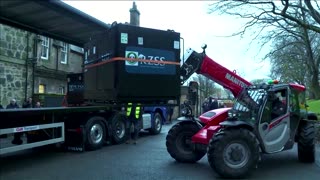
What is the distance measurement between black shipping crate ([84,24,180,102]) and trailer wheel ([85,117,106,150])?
95 centimetres

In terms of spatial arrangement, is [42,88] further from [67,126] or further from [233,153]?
[233,153]

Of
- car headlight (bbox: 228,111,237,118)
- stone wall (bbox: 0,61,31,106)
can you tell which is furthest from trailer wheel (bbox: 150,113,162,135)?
car headlight (bbox: 228,111,237,118)

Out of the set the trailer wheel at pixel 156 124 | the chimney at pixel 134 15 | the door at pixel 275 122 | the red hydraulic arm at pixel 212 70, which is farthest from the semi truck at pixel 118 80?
the chimney at pixel 134 15

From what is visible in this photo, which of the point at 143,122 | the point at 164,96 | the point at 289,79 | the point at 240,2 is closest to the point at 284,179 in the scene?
the point at 164,96

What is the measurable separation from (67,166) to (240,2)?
437 inches

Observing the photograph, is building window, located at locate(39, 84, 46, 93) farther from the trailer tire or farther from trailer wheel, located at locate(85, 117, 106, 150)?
trailer wheel, located at locate(85, 117, 106, 150)

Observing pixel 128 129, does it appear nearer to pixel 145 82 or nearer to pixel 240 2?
pixel 145 82

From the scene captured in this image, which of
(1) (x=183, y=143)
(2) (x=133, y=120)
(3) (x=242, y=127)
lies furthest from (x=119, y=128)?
(3) (x=242, y=127)

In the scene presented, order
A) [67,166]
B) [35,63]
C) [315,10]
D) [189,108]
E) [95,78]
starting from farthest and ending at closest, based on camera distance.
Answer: [35,63] < [315,10] < [95,78] < [189,108] < [67,166]

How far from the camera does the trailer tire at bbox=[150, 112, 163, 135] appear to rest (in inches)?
762

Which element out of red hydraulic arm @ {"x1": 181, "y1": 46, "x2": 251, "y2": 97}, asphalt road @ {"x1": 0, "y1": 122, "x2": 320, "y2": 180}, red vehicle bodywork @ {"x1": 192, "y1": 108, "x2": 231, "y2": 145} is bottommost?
asphalt road @ {"x1": 0, "y1": 122, "x2": 320, "y2": 180}

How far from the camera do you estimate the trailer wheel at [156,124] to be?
19344 millimetres

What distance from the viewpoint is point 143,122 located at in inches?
709

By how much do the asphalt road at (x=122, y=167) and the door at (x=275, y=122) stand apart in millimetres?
600
